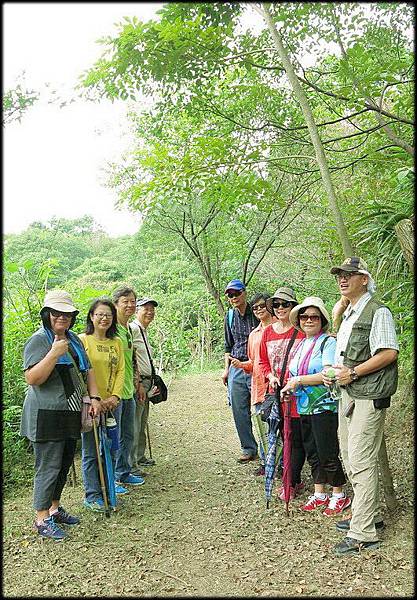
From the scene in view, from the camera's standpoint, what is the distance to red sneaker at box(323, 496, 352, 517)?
168 inches

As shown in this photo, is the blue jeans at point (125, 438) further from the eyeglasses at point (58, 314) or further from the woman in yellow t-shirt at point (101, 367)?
the eyeglasses at point (58, 314)

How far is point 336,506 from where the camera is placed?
4301 mm

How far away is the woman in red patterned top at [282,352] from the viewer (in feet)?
15.4

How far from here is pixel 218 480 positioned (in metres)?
5.40

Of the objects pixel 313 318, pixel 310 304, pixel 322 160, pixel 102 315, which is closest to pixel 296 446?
pixel 313 318

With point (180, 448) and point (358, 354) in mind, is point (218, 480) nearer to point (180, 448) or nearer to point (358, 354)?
point (180, 448)

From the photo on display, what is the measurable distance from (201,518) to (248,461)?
152 cm

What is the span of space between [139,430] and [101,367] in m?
1.35

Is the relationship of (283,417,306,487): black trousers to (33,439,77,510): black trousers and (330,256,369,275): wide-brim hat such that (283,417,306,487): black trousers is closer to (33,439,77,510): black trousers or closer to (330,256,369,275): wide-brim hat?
(330,256,369,275): wide-brim hat

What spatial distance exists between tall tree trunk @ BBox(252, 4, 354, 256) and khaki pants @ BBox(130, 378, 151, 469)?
2.47 m

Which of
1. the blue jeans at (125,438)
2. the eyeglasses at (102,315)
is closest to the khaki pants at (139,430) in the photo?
the blue jeans at (125,438)

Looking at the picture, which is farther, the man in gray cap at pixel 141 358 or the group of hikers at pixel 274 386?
the man in gray cap at pixel 141 358

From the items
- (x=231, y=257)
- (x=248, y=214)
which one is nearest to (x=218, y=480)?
(x=248, y=214)

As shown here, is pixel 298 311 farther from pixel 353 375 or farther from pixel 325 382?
pixel 353 375
